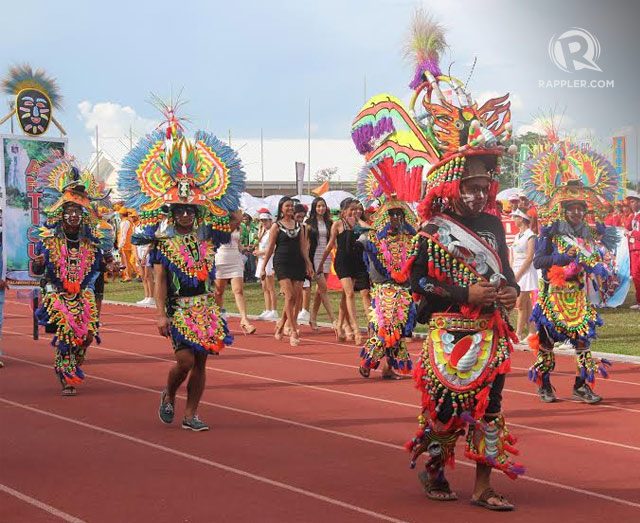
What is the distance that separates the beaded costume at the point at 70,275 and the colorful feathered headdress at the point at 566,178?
4.57 metres

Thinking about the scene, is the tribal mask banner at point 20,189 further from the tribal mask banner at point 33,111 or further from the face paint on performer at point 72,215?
the face paint on performer at point 72,215

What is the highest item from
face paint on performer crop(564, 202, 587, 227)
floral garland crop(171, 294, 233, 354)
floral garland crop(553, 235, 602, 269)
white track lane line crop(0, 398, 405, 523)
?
face paint on performer crop(564, 202, 587, 227)

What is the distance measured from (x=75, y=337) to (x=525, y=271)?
7117 mm

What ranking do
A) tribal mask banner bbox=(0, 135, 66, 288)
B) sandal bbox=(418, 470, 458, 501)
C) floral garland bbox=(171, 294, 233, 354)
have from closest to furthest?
sandal bbox=(418, 470, 458, 501), floral garland bbox=(171, 294, 233, 354), tribal mask banner bbox=(0, 135, 66, 288)

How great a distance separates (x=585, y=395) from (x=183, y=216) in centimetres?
442

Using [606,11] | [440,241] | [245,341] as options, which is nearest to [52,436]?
[440,241]

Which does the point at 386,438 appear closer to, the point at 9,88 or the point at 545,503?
the point at 545,503

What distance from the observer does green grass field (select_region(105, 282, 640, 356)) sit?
1585cm

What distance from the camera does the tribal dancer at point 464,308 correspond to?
704 cm

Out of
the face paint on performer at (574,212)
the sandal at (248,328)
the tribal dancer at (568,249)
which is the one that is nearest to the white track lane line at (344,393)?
the tribal dancer at (568,249)

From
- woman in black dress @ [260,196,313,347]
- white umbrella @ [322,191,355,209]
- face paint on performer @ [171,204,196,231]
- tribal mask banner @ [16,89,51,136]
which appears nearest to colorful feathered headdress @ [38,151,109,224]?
face paint on performer @ [171,204,196,231]

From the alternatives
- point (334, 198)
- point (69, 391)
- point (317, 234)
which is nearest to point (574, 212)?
point (69, 391)

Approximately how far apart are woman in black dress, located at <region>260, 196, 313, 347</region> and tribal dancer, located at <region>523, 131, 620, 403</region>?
5756 mm

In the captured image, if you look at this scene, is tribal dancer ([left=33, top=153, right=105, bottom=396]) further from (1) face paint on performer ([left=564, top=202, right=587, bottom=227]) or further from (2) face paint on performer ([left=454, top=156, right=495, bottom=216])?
(2) face paint on performer ([left=454, top=156, right=495, bottom=216])
